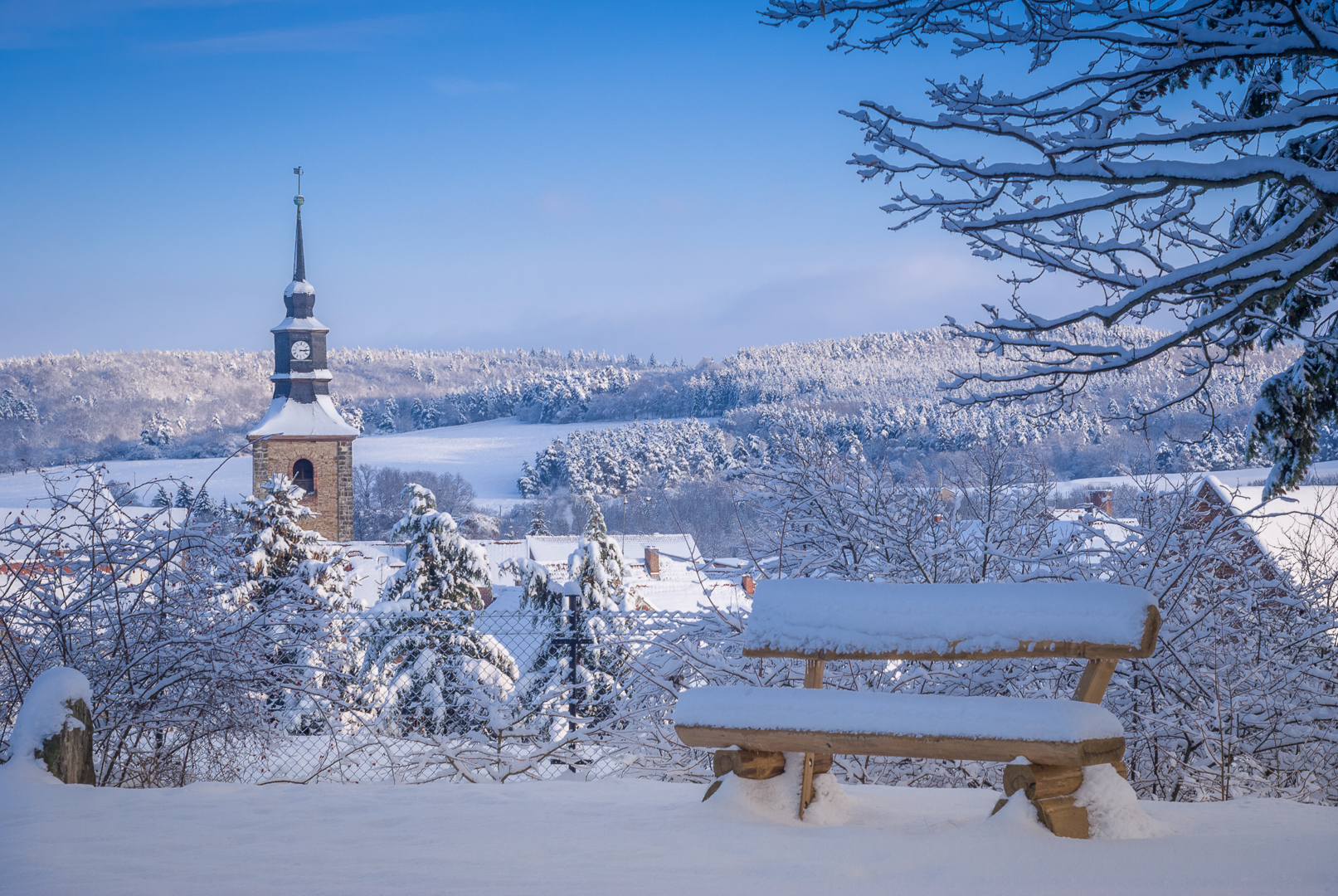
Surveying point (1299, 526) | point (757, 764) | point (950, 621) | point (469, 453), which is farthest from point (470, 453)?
point (950, 621)

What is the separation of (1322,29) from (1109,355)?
1.49 m

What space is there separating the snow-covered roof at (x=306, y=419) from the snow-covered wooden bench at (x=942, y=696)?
123 feet

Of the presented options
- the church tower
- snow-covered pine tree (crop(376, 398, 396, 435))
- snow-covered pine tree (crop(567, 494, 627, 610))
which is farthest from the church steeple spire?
snow-covered pine tree (crop(376, 398, 396, 435))

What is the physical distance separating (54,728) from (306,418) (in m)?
36.7

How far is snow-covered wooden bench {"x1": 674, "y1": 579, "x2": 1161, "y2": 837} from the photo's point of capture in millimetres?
3434

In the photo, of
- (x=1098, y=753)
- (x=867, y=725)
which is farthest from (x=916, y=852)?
(x=1098, y=753)

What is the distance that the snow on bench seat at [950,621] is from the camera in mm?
3545

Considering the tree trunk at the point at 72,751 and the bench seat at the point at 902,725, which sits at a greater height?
the bench seat at the point at 902,725

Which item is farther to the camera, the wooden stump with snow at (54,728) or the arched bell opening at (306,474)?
the arched bell opening at (306,474)

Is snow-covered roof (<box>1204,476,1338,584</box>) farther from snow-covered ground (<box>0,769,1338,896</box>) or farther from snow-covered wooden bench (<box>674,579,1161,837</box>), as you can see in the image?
snow-covered wooden bench (<box>674,579,1161,837</box>)

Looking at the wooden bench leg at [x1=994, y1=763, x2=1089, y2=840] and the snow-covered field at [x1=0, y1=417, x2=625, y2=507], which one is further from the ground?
the wooden bench leg at [x1=994, y1=763, x2=1089, y2=840]

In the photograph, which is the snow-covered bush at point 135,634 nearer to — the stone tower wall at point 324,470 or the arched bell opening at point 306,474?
the stone tower wall at point 324,470

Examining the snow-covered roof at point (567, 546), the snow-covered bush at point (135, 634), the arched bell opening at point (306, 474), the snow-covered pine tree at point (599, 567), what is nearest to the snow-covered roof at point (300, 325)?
the arched bell opening at point (306, 474)

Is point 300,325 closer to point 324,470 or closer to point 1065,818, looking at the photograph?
point 324,470
